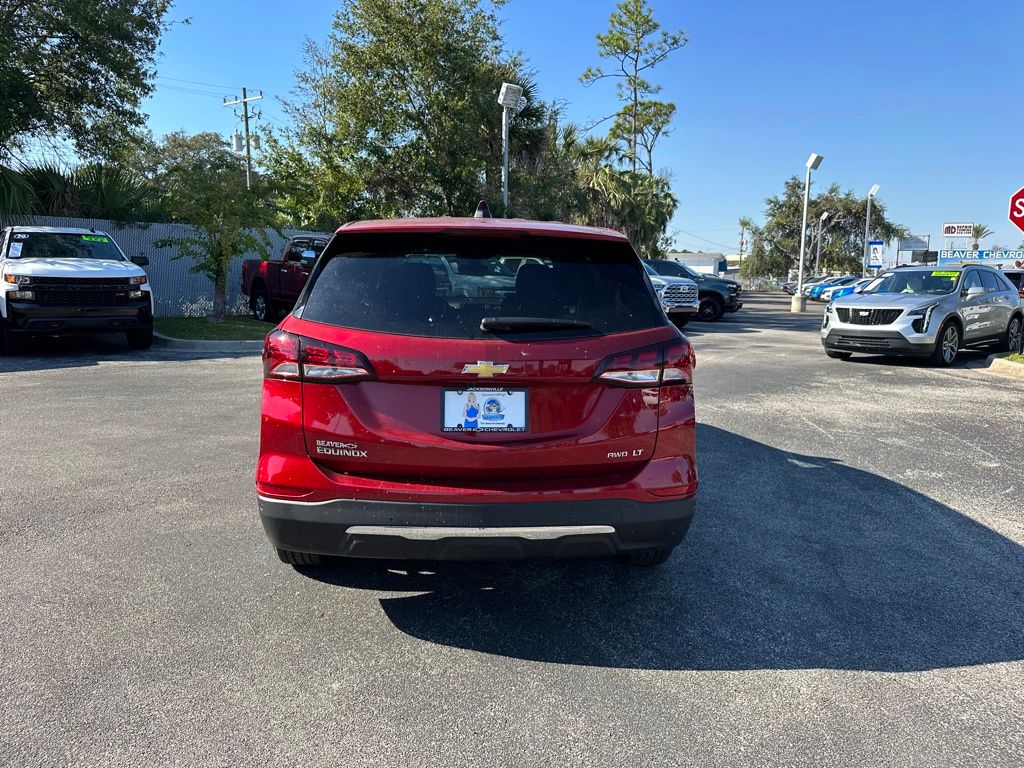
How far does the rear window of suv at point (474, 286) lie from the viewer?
3137mm

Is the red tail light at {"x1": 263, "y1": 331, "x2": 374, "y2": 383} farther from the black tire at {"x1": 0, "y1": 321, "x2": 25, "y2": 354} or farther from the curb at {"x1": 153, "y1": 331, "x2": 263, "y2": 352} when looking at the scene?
the curb at {"x1": 153, "y1": 331, "x2": 263, "y2": 352}

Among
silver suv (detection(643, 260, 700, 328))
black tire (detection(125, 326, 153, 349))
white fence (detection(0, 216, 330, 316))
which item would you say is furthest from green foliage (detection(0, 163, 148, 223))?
silver suv (detection(643, 260, 700, 328))

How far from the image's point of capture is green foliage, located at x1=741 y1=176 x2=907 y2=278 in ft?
225

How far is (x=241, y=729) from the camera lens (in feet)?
8.67

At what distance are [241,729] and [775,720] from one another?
1921mm

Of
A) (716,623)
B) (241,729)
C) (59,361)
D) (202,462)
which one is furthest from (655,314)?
(59,361)

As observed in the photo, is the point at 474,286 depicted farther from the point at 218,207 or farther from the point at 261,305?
the point at 261,305

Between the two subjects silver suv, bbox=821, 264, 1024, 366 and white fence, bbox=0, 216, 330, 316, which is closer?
silver suv, bbox=821, 264, 1024, 366

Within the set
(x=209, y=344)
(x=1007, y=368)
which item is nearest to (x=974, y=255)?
(x=1007, y=368)

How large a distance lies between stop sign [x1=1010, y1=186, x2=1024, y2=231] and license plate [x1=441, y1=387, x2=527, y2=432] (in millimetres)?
13168

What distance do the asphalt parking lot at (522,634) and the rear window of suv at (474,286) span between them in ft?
4.56

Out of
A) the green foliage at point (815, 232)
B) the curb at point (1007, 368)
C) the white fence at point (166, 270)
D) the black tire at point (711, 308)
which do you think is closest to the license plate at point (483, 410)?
the curb at point (1007, 368)

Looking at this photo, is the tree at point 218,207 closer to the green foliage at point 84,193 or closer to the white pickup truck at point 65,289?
the green foliage at point 84,193

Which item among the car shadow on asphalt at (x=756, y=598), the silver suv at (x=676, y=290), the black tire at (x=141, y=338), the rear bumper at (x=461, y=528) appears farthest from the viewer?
the silver suv at (x=676, y=290)
